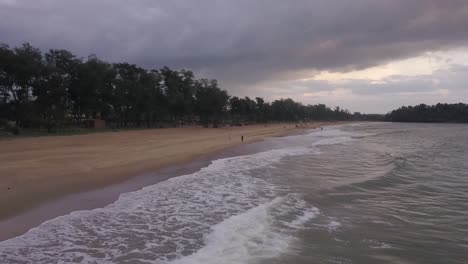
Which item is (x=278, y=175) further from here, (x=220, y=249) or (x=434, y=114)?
(x=434, y=114)

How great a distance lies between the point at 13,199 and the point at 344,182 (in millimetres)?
11192

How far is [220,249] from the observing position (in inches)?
282

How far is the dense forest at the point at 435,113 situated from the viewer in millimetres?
157875

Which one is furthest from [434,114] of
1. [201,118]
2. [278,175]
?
[278,175]

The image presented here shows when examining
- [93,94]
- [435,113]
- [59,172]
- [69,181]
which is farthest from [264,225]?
[435,113]

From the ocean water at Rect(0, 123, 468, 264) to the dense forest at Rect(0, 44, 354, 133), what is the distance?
31387mm

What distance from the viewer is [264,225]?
29.0 ft

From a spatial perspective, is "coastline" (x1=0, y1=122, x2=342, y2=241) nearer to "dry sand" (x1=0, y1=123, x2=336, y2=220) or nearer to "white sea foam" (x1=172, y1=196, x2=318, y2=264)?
"dry sand" (x1=0, y1=123, x2=336, y2=220)

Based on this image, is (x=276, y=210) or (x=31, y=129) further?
(x=31, y=129)

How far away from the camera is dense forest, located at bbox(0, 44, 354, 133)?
1628 inches

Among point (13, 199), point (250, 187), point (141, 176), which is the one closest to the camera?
point (13, 199)

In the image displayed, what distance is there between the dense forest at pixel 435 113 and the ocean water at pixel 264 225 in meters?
167

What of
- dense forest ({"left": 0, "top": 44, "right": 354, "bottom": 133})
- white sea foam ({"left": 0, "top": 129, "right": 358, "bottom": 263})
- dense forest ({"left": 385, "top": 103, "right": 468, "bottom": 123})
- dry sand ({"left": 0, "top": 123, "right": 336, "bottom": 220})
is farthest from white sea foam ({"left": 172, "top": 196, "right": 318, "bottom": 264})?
dense forest ({"left": 385, "top": 103, "right": 468, "bottom": 123})

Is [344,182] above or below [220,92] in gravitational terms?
below
